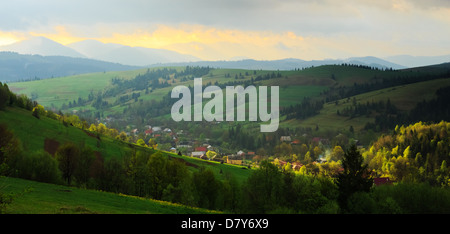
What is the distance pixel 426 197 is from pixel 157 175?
1895 inches

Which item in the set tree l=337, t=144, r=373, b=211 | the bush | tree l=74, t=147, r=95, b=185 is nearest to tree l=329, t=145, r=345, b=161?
tree l=337, t=144, r=373, b=211

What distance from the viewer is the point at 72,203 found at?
134 ft

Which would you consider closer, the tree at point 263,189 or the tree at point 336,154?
the tree at point 263,189

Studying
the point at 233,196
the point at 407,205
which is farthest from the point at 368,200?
the point at 233,196

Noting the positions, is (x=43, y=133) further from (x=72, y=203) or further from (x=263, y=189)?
(x=263, y=189)

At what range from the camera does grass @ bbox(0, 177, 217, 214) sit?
113ft

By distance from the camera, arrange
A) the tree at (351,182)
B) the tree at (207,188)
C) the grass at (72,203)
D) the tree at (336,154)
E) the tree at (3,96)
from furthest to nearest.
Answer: the tree at (336,154) → the tree at (3,96) → the tree at (207,188) → the tree at (351,182) → the grass at (72,203)

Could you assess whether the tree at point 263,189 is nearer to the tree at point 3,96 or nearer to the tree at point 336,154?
the tree at point 3,96

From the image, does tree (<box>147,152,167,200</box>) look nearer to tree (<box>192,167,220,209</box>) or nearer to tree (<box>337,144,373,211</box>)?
tree (<box>192,167,220,209</box>)

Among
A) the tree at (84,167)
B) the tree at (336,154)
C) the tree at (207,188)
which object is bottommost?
the tree at (336,154)

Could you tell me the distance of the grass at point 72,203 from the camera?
34.4m

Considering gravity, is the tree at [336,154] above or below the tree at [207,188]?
below

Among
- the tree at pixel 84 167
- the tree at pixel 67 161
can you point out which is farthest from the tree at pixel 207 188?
the tree at pixel 67 161
